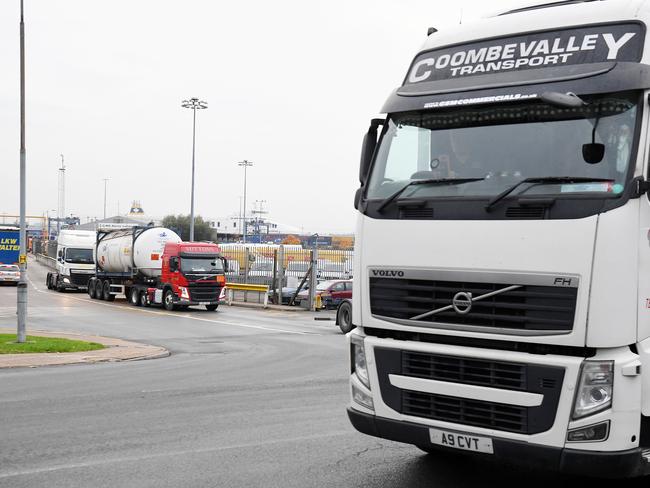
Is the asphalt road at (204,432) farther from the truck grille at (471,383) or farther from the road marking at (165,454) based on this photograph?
the truck grille at (471,383)

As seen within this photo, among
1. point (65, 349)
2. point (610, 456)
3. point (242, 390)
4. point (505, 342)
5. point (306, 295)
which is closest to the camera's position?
point (610, 456)

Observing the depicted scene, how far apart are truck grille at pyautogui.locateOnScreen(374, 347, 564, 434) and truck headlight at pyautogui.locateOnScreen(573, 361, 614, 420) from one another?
0.13 m

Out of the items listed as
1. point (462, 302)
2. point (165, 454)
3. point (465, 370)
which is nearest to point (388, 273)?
point (462, 302)

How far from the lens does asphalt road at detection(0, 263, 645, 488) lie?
21.7ft

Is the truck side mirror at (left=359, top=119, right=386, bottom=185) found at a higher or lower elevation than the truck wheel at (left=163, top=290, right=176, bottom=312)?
higher

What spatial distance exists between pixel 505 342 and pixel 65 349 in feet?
43.5

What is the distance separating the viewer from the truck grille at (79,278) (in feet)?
163

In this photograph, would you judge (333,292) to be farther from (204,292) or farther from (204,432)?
(204,432)

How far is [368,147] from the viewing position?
6.39 m

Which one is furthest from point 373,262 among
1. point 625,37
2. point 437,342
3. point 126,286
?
point 126,286

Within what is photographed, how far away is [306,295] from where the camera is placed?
3750cm

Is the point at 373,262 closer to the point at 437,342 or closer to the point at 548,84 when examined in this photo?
the point at 437,342

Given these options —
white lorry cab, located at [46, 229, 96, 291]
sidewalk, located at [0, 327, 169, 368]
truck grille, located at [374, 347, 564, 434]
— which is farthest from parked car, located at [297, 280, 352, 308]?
truck grille, located at [374, 347, 564, 434]

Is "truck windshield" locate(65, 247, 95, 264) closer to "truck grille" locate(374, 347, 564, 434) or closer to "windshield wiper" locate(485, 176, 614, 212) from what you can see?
"truck grille" locate(374, 347, 564, 434)
